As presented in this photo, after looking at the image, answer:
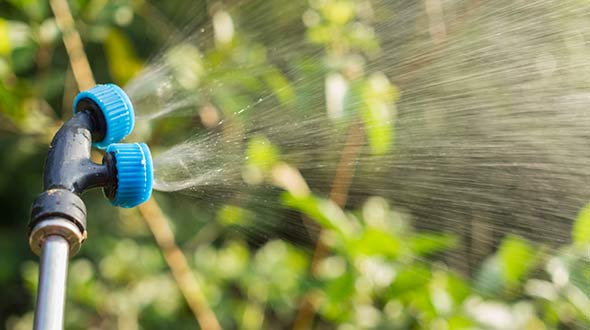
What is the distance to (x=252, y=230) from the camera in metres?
1.87

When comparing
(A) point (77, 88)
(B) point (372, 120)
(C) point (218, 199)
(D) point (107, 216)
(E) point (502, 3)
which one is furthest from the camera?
(D) point (107, 216)

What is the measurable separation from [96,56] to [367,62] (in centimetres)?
81

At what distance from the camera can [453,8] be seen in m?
1.62

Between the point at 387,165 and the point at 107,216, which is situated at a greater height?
the point at 107,216

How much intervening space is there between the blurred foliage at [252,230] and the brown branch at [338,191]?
0.01 m

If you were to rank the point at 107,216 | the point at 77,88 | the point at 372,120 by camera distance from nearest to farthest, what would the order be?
the point at 372,120, the point at 77,88, the point at 107,216

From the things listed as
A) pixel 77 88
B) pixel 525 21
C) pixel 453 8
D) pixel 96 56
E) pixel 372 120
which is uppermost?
pixel 96 56

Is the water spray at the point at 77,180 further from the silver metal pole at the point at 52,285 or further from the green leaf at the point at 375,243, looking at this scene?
the green leaf at the point at 375,243

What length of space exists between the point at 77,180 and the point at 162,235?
3.10 ft

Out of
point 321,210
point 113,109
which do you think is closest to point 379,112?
point 321,210

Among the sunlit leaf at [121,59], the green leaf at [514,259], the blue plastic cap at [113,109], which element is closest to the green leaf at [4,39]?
the sunlit leaf at [121,59]

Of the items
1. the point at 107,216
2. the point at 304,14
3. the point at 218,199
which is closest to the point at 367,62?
the point at 304,14

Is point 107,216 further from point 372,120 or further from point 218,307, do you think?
point 372,120

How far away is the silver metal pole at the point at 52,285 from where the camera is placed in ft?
2.32
